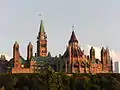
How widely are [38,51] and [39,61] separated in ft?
72.8

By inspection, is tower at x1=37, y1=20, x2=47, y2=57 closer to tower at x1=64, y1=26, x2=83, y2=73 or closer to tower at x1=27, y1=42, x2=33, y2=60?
tower at x1=27, y1=42, x2=33, y2=60

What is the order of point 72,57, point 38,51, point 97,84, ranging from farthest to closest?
point 38,51
point 72,57
point 97,84

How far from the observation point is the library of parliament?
144000mm

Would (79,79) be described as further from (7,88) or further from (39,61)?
(39,61)

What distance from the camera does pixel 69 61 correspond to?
143875 millimetres

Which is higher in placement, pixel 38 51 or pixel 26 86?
pixel 38 51

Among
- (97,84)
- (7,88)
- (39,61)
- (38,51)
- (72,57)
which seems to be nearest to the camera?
(7,88)

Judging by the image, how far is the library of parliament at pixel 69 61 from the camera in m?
144

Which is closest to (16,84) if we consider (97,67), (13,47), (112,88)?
(112,88)

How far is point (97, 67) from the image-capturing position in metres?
151

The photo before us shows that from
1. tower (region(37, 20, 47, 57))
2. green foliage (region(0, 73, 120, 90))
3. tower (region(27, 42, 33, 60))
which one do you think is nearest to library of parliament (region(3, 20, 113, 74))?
tower (region(27, 42, 33, 60))

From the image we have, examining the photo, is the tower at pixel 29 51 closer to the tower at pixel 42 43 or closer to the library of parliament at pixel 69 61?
the library of parliament at pixel 69 61

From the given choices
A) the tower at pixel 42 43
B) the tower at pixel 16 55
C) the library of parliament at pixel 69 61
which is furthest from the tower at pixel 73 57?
the tower at pixel 42 43

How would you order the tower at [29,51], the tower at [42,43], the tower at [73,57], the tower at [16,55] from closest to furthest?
the tower at [73,57]
the tower at [16,55]
the tower at [29,51]
the tower at [42,43]
